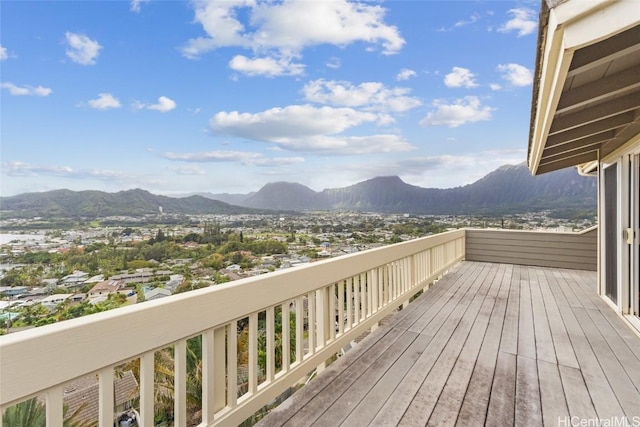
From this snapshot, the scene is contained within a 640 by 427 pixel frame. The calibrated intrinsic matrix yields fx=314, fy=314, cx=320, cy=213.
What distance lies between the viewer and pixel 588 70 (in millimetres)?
1872

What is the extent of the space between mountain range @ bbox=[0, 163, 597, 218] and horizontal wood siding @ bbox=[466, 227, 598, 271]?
64 centimetres

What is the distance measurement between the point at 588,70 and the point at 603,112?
1059 millimetres

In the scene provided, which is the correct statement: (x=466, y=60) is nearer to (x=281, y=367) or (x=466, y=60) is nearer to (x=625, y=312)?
(x=625, y=312)

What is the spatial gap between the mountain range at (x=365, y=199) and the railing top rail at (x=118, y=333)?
9.68 ft

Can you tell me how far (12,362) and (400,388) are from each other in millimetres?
2027

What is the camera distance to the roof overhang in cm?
120

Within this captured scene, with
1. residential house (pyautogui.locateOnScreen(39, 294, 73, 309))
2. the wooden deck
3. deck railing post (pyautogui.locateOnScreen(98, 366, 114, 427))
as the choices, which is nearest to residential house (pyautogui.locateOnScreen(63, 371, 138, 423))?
deck railing post (pyautogui.locateOnScreen(98, 366, 114, 427))

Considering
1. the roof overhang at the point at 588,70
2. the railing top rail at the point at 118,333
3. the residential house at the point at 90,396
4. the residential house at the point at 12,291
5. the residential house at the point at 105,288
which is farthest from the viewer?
the residential house at the point at 105,288

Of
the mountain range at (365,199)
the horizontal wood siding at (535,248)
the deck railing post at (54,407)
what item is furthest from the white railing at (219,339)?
the horizontal wood siding at (535,248)

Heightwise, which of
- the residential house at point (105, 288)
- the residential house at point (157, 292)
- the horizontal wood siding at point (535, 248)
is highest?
the residential house at point (157, 292)

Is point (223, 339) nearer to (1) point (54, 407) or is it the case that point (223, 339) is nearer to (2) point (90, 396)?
(2) point (90, 396)

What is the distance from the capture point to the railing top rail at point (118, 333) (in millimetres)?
862

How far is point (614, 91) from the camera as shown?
207cm

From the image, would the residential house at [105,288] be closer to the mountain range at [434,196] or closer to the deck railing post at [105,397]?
the deck railing post at [105,397]
